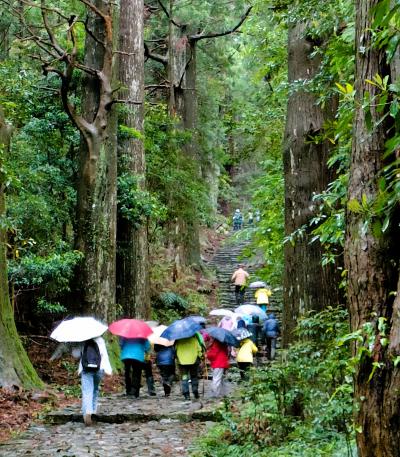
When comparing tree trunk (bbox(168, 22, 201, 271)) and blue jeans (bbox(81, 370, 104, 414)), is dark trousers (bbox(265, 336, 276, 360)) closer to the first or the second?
tree trunk (bbox(168, 22, 201, 271))

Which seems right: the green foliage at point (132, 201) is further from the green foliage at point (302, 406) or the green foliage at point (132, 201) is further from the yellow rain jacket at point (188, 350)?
the green foliage at point (302, 406)

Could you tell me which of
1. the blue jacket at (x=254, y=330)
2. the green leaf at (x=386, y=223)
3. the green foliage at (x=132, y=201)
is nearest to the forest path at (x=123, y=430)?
the green foliage at (x=132, y=201)

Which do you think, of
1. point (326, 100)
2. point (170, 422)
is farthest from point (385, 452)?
point (170, 422)

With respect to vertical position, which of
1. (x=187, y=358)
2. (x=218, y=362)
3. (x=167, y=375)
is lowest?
(x=167, y=375)

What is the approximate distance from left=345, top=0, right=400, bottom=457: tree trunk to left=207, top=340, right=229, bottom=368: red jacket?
7.76m

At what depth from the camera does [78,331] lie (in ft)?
31.0

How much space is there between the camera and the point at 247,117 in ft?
62.4

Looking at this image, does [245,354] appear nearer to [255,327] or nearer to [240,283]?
[255,327]

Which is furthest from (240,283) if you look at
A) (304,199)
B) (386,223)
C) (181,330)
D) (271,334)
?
(386,223)

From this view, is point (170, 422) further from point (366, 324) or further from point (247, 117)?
point (247, 117)

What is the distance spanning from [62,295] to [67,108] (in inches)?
158

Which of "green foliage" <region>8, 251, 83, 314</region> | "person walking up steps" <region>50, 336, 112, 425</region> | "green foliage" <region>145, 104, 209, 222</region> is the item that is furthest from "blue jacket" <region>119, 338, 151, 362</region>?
"green foliage" <region>145, 104, 209, 222</region>

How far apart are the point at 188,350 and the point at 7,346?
3.01 metres

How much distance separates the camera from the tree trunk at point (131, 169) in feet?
51.9
